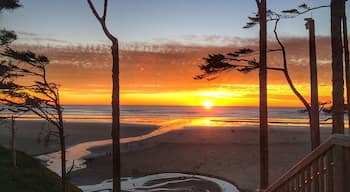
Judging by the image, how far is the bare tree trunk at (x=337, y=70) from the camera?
357 inches

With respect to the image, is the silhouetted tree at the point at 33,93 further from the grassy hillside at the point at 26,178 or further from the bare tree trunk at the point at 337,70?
the bare tree trunk at the point at 337,70

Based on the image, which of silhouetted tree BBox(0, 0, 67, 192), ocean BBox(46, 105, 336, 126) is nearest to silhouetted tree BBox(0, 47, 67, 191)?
silhouetted tree BBox(0, 0, 67, 192)

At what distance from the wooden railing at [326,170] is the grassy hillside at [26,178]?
470 inches

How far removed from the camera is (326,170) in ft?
12.7

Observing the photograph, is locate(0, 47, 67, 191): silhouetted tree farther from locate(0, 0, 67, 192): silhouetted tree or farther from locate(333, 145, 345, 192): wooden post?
locate(333, 145, 345, 192): wooden post

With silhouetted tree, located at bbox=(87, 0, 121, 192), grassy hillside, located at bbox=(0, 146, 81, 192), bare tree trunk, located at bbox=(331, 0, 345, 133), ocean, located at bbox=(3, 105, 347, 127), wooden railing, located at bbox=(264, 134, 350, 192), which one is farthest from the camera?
ocean, located at bbox=(3, 105, 347, 127)

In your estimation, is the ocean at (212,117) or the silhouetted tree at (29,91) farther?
the ocean at (212,117)

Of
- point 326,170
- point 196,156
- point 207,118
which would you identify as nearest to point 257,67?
point 326,170

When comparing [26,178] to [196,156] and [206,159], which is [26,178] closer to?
[206,159]

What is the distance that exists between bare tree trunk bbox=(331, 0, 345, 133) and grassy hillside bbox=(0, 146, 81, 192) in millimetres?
11128

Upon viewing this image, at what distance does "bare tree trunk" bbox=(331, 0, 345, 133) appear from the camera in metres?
9.06

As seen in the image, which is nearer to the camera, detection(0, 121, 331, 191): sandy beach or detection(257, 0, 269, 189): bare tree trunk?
detection(257, 0, 269, 189): bare tree trunk

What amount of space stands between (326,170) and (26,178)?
45.6 feet

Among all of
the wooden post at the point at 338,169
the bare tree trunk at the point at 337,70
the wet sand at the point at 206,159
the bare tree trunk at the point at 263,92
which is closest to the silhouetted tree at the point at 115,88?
the bare tree trunk at the point at 263,92
